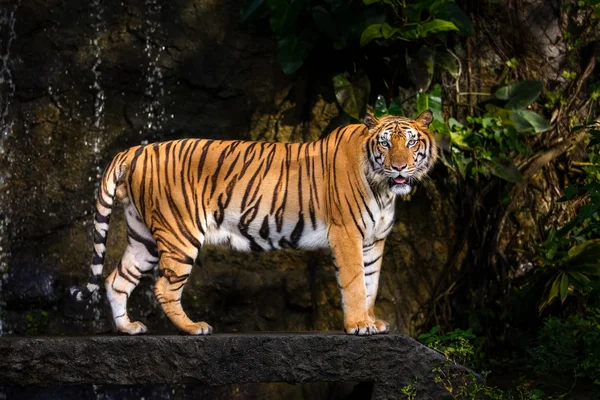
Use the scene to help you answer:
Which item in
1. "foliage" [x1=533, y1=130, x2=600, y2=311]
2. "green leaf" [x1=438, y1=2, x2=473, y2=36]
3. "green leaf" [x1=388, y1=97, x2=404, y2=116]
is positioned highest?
"green leaf" [x1=438, y1=2, x2=473, y2=36]

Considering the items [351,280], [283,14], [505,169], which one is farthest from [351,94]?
[351,280]

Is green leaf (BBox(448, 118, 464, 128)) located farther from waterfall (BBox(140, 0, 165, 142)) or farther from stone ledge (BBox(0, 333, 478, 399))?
stone ledge (BBox(0, 333, 478, 399))

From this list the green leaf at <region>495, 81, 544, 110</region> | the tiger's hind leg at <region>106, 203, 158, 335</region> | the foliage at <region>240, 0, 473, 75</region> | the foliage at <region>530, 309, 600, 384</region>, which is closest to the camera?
the tiger's hind leg at <region>106, 203, 158, 335</region>

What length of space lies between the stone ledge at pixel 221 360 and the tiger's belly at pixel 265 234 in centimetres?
61

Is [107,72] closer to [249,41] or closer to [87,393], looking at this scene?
[249,41]

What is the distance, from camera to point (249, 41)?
7379 millimetres

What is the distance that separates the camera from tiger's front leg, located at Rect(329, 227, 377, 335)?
518 centimetres

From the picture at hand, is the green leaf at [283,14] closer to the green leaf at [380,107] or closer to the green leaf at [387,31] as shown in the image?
the green leaf at [387,31]

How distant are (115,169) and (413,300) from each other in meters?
2.77

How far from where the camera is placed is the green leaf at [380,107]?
6.98m

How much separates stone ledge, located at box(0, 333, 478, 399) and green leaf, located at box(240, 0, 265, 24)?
2.93 metres

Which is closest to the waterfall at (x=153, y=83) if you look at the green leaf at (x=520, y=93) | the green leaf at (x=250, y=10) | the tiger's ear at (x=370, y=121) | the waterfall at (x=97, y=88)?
the waterfall at (x=97, y=88)

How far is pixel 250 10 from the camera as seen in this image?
7137mm

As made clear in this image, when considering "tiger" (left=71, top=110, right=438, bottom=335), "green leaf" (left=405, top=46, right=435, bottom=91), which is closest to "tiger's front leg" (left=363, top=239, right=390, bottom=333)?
"tiger" (left=71, top=110, right=438, bottom=335)
